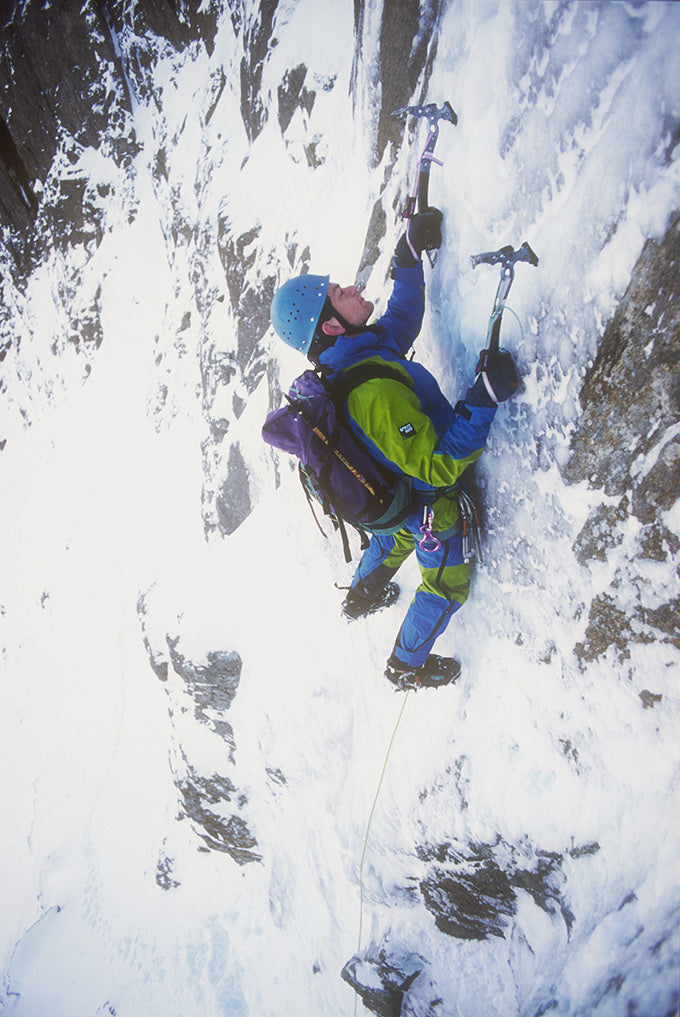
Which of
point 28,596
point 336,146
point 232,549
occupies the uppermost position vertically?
point 336,146

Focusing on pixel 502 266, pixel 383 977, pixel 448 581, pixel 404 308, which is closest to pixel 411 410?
pixel 502 266

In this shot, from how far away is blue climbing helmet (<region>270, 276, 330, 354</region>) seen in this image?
2832mm

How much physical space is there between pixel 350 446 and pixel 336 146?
384 centimetres

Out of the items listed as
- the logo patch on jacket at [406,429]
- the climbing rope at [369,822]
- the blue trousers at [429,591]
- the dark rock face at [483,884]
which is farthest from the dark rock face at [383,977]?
the logo patch on jacket at [406,429]

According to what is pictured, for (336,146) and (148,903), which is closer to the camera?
(336,146)

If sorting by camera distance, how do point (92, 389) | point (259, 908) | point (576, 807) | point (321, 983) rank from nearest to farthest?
1. point (576, 807)
2. point (321, 983)
3. point (259, 908)
4. point (92, 389)

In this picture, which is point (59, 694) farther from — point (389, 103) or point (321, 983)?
point (389, 103)

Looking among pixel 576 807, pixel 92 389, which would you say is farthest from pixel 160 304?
pixel 576 807

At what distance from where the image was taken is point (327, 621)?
513cm

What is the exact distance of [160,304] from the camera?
9484 millimetres

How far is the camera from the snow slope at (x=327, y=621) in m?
2.47

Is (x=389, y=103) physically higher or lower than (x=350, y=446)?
higher

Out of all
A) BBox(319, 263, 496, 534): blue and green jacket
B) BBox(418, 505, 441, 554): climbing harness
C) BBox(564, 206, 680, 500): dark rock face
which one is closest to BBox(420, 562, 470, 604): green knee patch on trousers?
BBox(418, 505, 441, 554): climbing harness

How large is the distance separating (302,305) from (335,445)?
86 cm
